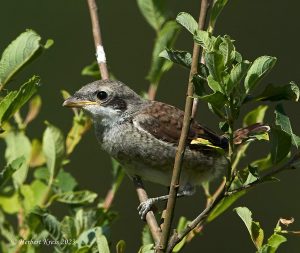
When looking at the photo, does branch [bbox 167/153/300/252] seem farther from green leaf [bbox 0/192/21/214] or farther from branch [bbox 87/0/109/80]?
branch [bbox 87/0/109/80]

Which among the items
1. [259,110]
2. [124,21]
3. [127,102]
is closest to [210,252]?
[124,21]

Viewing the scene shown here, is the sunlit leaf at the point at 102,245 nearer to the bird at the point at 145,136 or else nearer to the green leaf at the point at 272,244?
the green leaf at the point at 272,244

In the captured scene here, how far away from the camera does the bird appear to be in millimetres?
3432

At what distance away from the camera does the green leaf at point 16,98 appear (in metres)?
2.21

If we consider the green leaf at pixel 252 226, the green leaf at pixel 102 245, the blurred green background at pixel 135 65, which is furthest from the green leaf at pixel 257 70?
the blurred green background at pixel 135 65

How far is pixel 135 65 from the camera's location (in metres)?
8.11

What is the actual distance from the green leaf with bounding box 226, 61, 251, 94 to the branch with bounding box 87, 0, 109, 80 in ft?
3.83

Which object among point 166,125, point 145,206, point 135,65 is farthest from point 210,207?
point 135,65

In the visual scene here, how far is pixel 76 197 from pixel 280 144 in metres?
0.86

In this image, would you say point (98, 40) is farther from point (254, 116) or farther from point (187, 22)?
point (187, 22)

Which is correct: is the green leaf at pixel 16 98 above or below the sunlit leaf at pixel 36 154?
above

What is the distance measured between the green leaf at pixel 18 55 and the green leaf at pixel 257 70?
67cm

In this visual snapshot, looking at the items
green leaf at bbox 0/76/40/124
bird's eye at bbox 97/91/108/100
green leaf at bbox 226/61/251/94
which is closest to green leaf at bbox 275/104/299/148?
green leaf at bbox 226/61/251/94

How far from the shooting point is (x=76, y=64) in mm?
7590
